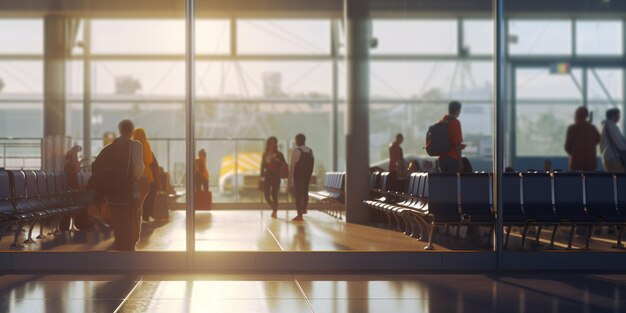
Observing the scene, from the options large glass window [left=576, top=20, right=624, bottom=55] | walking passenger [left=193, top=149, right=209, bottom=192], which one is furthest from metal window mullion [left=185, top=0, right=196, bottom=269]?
large glass window [left=576, top=20, right=624, bottom=55]

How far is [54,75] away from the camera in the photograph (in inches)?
834

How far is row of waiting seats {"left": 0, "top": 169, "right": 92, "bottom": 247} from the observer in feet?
32.6

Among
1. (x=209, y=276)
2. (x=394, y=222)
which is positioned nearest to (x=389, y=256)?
(x=209, y=276)

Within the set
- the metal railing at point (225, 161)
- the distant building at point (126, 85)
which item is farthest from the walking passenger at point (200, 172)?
the distant building at point (126, 85)

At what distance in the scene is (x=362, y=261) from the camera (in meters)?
8.73

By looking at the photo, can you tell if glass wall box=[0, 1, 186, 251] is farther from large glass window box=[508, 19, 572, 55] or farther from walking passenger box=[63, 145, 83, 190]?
walking passenger box=[63, 145, 83, 190]

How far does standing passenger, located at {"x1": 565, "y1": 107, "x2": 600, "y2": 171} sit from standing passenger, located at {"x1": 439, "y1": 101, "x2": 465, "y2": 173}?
7.61 feet

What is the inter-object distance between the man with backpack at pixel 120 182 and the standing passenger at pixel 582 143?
569 centimetres

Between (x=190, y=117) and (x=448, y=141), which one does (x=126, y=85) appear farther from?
(x=190, y=117)

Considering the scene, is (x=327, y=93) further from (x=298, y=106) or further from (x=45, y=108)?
(x=45, y=108)

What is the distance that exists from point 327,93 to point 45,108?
20.3ft

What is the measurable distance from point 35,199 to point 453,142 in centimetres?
480

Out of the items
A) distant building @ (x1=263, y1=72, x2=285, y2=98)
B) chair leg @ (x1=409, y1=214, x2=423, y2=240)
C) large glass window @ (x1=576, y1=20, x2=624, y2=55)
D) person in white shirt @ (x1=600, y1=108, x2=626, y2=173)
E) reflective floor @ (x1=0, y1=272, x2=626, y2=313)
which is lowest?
reflective floor @ (x1=0, y1=272, x2=626, y2=313)

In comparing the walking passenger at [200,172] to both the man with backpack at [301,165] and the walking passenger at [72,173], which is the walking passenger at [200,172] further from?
the walking passenger at [72,173]
